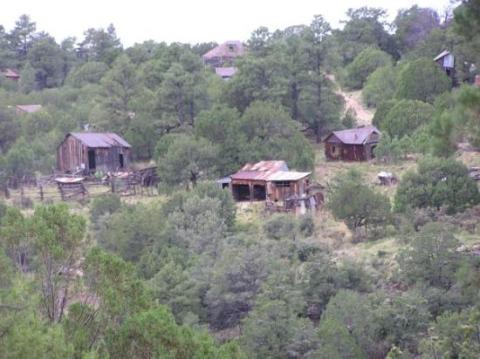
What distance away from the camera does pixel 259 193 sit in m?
39.2

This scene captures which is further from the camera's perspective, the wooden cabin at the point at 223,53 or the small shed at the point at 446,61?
the wooden cabin at the point at 223,53

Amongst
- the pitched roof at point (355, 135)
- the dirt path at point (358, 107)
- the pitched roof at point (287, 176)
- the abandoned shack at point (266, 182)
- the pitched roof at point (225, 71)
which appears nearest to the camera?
the pitched roof at point (287, 176)

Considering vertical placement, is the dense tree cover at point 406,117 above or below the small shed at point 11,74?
below

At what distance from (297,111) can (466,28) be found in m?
34.9

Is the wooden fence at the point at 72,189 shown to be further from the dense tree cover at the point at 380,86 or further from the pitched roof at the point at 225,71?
the pitched roof at the point at 225,71

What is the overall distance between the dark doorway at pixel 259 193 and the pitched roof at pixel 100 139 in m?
10.4

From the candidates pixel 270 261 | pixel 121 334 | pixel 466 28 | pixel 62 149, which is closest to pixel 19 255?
pixel 121 334

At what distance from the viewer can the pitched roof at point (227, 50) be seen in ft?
265

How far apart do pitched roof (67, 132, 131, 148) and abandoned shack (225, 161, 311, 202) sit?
349 inches

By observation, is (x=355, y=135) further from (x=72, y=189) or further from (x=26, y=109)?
(x=26, y=109)

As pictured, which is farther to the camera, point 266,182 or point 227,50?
point 227,50

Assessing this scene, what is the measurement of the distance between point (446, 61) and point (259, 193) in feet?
61.3

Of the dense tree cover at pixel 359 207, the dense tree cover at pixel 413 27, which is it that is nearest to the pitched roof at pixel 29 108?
the dense tree cover at pixel 413 27

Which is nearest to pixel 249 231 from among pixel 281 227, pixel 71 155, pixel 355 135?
pixel 281 227
